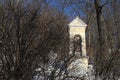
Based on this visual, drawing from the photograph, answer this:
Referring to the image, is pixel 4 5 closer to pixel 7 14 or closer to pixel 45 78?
pixel 7 14

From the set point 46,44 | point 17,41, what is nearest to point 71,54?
point 46,44

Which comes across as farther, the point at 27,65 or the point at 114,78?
the point at 114,78

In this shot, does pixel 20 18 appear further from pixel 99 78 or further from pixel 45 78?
pixel 99 78

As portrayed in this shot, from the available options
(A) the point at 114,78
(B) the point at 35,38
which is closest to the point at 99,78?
(A) the point at 114,78

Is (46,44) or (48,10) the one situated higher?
(48,10)

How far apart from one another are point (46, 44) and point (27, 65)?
1254 millimetres

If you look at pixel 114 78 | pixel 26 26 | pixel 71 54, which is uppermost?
pixel 26 26

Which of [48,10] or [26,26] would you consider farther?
[48,10]

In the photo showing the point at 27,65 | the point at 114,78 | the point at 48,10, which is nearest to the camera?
the point at 27,65

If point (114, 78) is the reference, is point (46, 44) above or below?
above

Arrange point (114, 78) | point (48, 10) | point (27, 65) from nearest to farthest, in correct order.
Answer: point (27, 65)
point (48, 10)
point (114, 78)

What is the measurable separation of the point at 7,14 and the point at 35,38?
1.55 m

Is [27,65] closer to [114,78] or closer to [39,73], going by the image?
[39,73]

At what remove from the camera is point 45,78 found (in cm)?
1717
